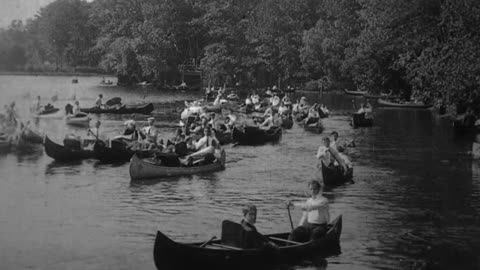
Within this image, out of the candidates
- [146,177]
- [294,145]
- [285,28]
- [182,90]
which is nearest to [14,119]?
[146,177]

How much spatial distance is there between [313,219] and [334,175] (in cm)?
997

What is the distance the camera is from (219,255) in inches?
646

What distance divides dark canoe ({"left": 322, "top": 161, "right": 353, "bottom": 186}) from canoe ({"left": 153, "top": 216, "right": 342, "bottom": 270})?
10349 millimetres

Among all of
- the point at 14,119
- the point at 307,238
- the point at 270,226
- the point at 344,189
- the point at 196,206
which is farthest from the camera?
the point at 14,119

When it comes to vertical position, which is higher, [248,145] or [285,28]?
[285,28]

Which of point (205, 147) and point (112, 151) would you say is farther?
point (112, 151)

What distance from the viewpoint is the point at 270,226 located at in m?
22.3

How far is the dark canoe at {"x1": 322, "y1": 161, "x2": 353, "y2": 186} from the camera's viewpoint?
28.1 m

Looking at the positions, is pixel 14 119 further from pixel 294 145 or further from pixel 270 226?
pixel 270 226

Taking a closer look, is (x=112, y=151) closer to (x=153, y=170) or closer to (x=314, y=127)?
(x=153, y=170)

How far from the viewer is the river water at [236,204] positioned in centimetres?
1956

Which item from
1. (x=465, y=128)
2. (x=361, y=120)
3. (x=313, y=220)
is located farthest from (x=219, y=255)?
(x=361, y=120)

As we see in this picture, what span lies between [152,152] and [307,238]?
1556 cm

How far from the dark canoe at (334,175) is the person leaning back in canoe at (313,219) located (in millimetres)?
9399
